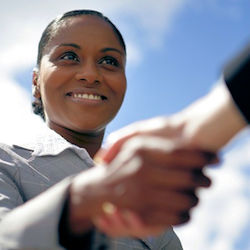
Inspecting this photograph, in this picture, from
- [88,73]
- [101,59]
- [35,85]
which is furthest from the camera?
[35,85]

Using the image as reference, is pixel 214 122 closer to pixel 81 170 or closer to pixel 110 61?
pixel 81 170

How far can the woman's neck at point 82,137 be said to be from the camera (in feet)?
11.9

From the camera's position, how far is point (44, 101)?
12.1 ft

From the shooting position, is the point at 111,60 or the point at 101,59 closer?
the point at 101,59

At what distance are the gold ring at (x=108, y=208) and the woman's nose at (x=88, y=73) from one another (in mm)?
2006

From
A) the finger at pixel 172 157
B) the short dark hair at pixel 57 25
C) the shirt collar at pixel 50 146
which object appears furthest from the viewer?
the short dark hair at pixel 57 25

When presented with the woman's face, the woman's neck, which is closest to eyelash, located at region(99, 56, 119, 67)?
the woman's face

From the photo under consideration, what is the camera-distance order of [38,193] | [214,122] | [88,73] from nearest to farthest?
[214,122] → [38,193] → [88,73]

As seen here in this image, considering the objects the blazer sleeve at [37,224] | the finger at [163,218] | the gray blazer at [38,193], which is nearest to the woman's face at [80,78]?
the gray blazer at [38,193]

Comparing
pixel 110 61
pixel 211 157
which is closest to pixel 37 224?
pixel 211 157

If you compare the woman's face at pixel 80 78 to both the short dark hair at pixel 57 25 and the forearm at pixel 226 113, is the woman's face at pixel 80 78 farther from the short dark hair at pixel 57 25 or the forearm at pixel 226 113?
the forearm at pixel 226 113

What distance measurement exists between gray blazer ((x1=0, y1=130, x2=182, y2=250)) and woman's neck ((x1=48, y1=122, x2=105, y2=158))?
37 cm

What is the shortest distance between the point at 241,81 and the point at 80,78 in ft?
6.68

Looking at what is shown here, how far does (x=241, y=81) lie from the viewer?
5.39ft
